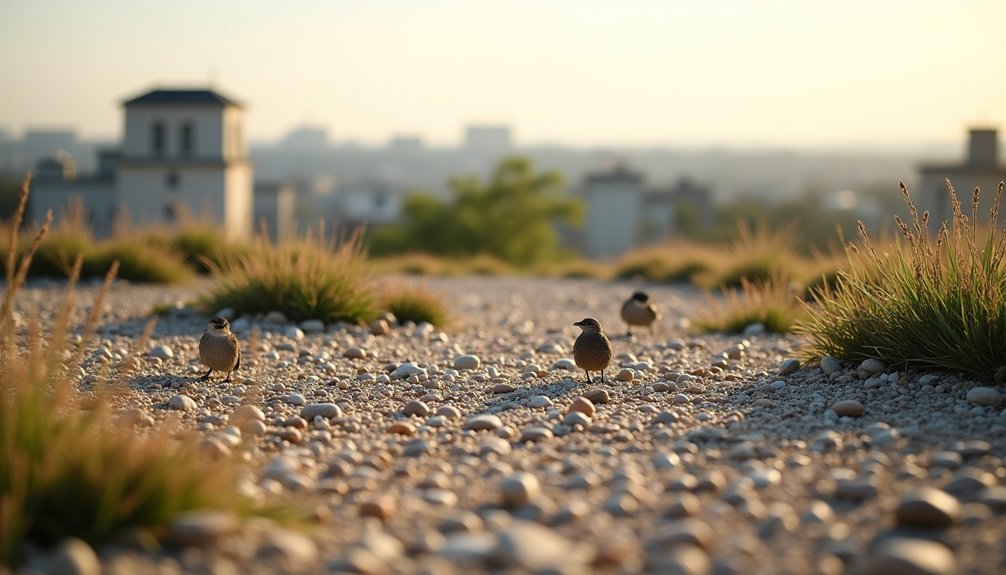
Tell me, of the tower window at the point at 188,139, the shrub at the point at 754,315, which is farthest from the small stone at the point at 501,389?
the tower window at the point at 188,139

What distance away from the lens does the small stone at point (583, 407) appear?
4.33 m

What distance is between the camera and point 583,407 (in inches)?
171

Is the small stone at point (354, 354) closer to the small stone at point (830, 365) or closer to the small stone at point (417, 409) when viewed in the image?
the small stone at point (417, 409)

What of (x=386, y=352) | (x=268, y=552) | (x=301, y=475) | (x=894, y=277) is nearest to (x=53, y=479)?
(x=268, y=552)

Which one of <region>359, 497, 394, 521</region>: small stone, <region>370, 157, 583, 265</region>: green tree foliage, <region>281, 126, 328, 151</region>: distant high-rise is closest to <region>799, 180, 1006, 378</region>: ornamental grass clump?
<region>359, 497, 394, 521</region>: small stone

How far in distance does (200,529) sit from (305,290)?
15.3 feet

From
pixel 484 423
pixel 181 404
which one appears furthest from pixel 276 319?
pixel 484 423

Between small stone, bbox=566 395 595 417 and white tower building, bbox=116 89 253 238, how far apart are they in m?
23.4

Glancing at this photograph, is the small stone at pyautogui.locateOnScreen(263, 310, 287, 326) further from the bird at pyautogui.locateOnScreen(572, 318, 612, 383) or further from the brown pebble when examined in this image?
the bird at pyautogui.locateOnScreen(572, 318, 612, 383)

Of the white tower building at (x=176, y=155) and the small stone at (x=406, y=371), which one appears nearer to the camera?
the small stone at (x=406, y=371)

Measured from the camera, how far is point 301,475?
3.34 metres

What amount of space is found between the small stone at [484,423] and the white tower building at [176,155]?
23497mm

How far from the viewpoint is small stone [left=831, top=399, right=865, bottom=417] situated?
4172 millimetres

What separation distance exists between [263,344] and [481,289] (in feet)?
19.3
